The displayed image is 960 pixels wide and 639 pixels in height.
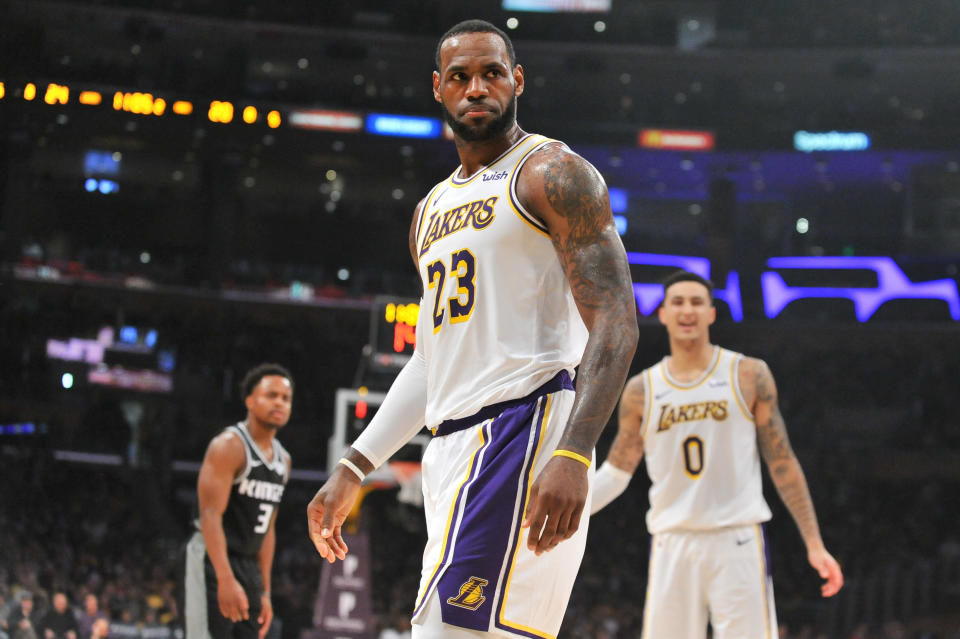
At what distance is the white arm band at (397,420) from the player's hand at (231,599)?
311 cm

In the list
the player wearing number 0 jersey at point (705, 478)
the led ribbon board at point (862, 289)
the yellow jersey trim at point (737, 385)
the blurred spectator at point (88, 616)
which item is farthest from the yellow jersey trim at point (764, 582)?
the led ribbon board at point (862, 289)

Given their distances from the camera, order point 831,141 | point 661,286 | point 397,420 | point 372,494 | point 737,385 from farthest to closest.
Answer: point 831,141
point 661,286
point 372,494
point 737,385
point 397,420

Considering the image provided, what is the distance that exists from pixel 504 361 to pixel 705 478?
283 cm

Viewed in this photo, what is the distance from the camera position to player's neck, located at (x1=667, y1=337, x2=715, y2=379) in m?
5.60

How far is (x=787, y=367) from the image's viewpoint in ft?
79.9

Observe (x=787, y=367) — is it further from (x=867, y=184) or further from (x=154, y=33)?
(x=154, y=33)

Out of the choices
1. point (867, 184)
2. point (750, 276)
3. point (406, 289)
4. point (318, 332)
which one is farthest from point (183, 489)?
point (867, 184)

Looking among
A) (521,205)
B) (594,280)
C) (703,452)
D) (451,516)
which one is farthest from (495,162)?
(703,452)

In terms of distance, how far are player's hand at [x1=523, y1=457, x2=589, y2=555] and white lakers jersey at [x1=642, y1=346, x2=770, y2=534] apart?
9.71 ft

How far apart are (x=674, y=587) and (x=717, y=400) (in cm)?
99

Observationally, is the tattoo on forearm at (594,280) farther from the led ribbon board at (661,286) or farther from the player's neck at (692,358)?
the led ribbon board at (661,286)

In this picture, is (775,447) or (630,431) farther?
(630,431)

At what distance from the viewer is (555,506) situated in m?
2.40

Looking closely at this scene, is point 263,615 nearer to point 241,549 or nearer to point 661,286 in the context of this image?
point 241,549
